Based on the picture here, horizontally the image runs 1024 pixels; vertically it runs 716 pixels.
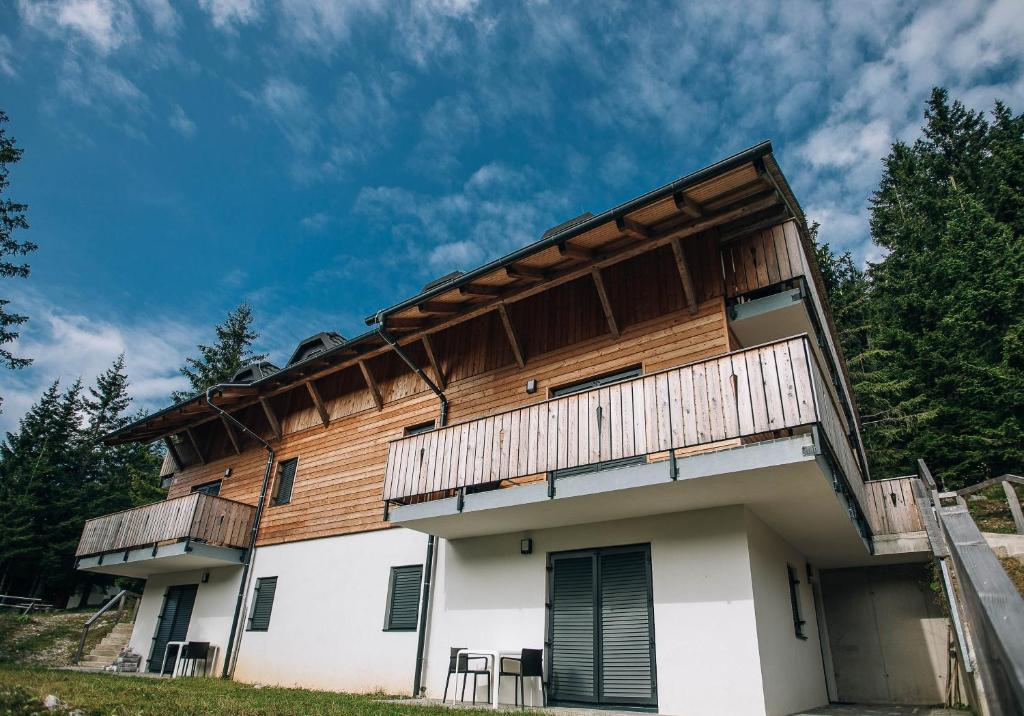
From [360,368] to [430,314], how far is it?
4.03m

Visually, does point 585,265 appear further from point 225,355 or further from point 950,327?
point 225,355

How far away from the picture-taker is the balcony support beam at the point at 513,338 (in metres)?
11.7

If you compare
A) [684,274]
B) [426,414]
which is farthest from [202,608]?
[684,274]

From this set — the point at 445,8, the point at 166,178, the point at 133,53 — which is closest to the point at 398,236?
the point at 166,178

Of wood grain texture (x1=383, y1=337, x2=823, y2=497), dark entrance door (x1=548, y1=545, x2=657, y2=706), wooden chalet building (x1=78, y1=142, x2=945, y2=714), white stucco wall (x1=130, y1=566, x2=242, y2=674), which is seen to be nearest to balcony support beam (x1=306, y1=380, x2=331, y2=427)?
wooden chalet building (x1=78, y1=142, x2=945, y2=714)

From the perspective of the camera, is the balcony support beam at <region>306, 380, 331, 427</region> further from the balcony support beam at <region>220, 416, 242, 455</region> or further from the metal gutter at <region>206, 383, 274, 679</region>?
the balcony support beam at <region>220, 416, 242, 455</region>

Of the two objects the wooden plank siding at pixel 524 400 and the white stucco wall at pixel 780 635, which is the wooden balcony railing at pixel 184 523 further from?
the white stucco wall at pixel 780 635

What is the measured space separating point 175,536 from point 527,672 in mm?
10747

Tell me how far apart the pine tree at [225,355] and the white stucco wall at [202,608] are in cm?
1955

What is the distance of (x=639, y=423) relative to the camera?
805 centimetres

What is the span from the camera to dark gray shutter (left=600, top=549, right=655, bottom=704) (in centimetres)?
830

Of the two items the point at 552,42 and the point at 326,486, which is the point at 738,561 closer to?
the point at 326,486

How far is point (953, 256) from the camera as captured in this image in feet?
72.0

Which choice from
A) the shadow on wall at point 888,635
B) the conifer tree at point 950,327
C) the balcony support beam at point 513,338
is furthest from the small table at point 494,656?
the conifer tree at point 950,327
